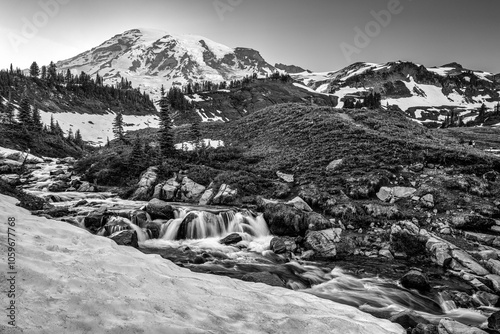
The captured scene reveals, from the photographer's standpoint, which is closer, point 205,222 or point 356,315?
point 356,315

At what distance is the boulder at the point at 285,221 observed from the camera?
18.0 metres

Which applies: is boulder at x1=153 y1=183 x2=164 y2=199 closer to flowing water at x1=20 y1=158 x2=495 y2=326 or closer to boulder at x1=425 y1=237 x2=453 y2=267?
flowing water at x1=20 y1=158 x2=495 y2=326

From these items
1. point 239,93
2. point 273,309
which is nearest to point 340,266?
point 273,309

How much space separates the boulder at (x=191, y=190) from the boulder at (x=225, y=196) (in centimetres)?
197

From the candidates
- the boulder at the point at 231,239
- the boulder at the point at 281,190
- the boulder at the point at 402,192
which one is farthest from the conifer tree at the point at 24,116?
the boulder at the point at 402,192

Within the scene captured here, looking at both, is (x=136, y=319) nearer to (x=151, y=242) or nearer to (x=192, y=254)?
(x=192, y=254)

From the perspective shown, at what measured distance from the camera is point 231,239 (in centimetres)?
1723

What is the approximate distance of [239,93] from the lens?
167 m

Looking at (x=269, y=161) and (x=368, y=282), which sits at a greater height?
(x=269, y=161)

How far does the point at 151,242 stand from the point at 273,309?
11106 millimetres

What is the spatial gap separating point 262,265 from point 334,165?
16.9 meters

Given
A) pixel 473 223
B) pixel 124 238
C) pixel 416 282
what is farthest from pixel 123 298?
pixel 473 223

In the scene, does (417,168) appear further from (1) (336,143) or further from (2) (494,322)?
(2) (494,322)

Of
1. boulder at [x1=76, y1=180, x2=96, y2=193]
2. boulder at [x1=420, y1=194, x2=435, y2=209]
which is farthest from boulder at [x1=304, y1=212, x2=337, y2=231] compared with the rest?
boulder at [x1=76, y1=180, x2=96, y2=193]
